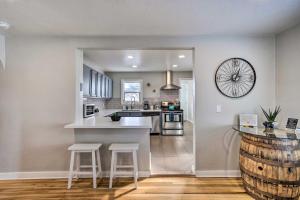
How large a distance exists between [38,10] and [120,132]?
6.64ft

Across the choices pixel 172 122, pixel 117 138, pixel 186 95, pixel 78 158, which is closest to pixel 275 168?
pixel 117 138

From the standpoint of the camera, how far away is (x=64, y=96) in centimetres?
333

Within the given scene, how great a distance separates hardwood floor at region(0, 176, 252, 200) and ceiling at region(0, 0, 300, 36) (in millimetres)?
2292

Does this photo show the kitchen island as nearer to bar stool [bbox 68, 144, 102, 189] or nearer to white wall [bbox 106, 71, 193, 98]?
bar stool [bbox 68, 144, 102, 189]

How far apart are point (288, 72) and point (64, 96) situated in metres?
3.47

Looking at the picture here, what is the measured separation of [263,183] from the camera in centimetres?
238

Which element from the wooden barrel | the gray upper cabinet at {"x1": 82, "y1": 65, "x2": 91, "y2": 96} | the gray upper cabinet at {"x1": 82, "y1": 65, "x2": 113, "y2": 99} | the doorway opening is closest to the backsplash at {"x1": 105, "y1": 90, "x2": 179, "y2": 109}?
the doorway opening

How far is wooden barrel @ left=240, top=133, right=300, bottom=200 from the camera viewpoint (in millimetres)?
2277

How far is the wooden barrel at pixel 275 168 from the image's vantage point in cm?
228

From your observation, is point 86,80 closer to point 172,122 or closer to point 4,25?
point 4,25

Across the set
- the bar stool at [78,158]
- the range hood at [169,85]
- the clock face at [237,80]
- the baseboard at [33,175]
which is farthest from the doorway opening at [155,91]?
the clock face at [237,80]

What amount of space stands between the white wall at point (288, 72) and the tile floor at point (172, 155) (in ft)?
5.97

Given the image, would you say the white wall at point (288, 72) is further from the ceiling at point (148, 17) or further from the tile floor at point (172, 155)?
the tile floor at point (172, 155)

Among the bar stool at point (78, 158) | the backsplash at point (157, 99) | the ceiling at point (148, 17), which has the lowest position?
the bar stool at point (78, 158)
